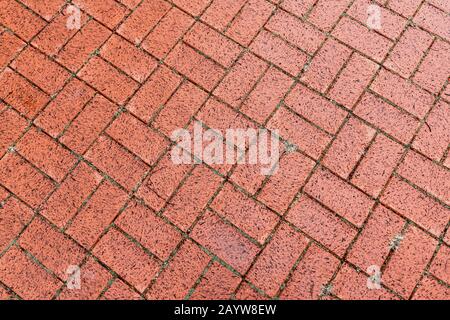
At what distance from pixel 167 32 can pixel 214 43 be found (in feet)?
1.13

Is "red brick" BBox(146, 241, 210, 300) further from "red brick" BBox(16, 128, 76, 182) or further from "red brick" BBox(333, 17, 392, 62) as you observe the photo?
"red brick" BBox(333, 17, 392, 62)

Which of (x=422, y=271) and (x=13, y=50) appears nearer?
(x=422, y=271)

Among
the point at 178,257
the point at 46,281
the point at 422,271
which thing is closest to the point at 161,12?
the point at 178,257

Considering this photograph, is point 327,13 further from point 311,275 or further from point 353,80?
point 311,275

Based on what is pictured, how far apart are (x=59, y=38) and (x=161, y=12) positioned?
2.43 feet

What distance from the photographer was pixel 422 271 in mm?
2605

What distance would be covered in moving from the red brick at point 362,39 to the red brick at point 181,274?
177 cm

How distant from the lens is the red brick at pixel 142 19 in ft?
10.5

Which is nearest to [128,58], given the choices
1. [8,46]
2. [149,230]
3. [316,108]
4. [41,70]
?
[41,70]

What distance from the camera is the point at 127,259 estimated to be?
8.60 feet

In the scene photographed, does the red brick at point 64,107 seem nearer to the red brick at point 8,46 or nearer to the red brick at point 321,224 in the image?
the red brick at point 8,46

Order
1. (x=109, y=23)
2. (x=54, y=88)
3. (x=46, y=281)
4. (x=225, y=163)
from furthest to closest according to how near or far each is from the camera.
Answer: (x=109, y=23), (x=54, y=88), (x=225, y=163), (x=46, y=281)

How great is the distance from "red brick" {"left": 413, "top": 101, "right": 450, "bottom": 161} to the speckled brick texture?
0.01 m

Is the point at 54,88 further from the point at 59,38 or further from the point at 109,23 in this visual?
the point at 109,23
